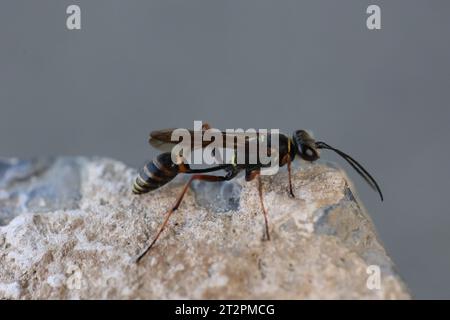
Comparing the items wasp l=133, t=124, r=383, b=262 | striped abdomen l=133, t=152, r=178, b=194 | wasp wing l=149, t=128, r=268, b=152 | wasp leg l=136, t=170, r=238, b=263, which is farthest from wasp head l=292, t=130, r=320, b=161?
striped abdomen l=133, t=152, r=178, b=194

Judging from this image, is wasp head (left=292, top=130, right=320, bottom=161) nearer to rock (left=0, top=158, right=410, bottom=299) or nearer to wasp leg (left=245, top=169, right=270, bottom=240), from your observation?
rock (left=0, top=158, right=410, bottom=299)

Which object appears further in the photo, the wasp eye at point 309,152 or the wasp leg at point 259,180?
the wasp eye at point 309,152

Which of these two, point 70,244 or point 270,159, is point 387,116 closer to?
point 270,159

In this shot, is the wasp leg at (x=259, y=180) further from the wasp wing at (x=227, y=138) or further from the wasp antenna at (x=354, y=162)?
the wasp antenna at (x=354, y=162)

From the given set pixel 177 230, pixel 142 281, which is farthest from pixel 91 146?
pixel 142 281

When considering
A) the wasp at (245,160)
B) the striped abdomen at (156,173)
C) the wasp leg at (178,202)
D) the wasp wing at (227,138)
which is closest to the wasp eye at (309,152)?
the wasp at (245,160)

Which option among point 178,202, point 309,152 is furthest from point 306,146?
point 178,202
